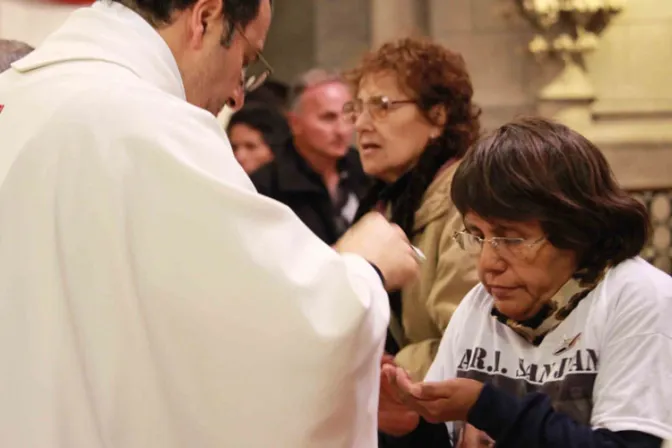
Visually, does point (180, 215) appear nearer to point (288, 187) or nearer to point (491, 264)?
point (491, 264)

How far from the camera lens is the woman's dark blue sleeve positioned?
1.99 m

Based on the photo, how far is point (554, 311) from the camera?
2.19m

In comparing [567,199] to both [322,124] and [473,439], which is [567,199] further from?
[322,124]

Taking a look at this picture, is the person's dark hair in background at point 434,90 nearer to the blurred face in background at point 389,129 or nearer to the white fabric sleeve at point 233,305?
the blurred face in background at point 389,129

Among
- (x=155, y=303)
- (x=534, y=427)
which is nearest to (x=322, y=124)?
(x=534, y=427)

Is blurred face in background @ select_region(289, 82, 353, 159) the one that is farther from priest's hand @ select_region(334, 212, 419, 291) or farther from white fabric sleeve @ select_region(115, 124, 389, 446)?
white fabric sleeve @ select_region(115, 124, 389, 446)

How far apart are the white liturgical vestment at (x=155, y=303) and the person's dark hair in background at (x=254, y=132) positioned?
11.3ft

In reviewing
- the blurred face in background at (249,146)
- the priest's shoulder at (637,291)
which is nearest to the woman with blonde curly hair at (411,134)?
the priest's shoulder at (637,291)

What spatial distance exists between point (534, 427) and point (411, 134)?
135 centimetres

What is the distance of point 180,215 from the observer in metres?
1.82

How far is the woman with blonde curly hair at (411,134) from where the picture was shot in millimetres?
3002

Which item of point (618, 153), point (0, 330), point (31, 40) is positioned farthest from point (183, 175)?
point (618, 153)

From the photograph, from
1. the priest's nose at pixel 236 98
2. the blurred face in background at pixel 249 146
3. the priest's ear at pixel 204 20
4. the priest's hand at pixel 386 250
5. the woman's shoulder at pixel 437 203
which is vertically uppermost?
the priest's ear at pixel 204 20

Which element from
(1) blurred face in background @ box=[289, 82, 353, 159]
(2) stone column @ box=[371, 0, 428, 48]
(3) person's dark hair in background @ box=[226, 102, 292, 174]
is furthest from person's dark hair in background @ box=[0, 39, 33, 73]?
(2) stone column @ box=[371, 0, 428, 48]
